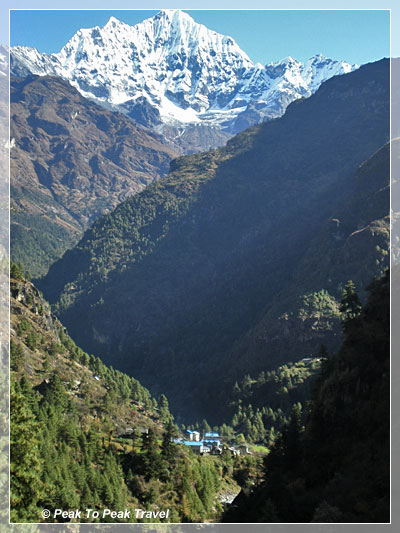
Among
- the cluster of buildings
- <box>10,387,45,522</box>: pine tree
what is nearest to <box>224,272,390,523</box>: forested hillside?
<box>10,387,45,522</box>: pine tree

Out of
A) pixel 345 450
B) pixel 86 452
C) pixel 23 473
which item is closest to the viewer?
pixel 23 473

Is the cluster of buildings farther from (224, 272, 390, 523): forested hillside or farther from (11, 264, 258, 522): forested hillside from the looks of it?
(224, 272, 390, 523): forested hillside

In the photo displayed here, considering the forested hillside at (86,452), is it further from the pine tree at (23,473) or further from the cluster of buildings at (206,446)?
the cluster of buildings at (206,446)

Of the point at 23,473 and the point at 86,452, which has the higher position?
the point at 86,452

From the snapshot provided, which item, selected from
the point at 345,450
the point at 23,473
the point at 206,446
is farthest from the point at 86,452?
the point at 206,446

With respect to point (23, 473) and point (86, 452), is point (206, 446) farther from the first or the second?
point (23, 473)

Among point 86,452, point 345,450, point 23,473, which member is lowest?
point 23,473

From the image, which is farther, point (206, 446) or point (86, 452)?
point (206, 446)

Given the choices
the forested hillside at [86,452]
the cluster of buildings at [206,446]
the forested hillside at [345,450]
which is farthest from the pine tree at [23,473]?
the cluster of buildings at [206,446]

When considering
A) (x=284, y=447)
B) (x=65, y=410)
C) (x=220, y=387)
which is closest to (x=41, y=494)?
(x=284, y=447)
